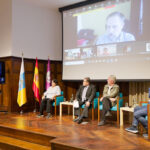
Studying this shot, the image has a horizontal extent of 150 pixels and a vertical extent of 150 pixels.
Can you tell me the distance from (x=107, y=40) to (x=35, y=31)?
2459 millimetres

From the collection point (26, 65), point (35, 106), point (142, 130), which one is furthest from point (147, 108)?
point (26, 65)

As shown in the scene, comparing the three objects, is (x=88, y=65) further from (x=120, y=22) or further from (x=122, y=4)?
(x=122, y=4)

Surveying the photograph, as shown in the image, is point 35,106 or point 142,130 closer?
point 142,130

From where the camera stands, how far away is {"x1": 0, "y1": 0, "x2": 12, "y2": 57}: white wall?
6.18 meters

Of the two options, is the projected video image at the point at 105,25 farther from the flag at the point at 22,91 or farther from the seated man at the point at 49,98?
the flag at the point at 22,91

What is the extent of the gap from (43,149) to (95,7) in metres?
4.52

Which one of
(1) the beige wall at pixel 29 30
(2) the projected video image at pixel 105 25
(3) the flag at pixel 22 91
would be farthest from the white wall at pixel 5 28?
(2) the projected video image at pixel 105 25

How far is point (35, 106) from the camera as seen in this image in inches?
251

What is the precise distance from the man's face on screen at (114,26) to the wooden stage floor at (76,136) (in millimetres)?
2691

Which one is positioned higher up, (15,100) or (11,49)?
(11,49)

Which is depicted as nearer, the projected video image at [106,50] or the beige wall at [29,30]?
the projected video image at [106,50]

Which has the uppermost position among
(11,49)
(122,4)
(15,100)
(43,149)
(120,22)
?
(122,4)

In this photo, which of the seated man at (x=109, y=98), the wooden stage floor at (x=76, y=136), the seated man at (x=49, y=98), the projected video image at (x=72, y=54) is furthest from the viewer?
the projected video image at (x=72, y=54)

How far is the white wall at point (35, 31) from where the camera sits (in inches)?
247
